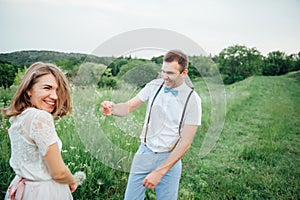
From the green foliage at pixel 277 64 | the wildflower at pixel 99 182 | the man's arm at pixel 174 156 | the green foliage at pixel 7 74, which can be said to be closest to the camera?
the man's arm at pixel 174 156

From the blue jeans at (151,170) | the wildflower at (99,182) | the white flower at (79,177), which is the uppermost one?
the blue jeans at (151,170)

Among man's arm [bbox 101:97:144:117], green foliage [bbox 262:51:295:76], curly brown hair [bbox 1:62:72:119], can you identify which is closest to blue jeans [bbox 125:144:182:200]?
man's arm [bbox 101:97:144:117]

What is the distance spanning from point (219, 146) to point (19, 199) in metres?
4.25

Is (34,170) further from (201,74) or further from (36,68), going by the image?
(201,74)

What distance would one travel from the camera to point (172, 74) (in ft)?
6.51

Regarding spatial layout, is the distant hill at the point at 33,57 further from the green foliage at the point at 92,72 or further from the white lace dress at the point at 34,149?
the white lace dress at the point at 34,149

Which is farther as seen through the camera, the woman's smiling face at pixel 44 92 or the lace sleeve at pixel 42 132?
the woman's smiling face at pixel 44 92

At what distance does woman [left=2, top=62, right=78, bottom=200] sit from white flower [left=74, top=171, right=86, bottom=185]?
3.53 ft

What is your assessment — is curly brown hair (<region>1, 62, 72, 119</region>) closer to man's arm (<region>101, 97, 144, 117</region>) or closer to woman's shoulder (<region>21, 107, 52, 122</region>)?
woman's shoulder (<region>21, 107, 52, 122</region>)

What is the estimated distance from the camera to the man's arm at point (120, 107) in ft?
7.19

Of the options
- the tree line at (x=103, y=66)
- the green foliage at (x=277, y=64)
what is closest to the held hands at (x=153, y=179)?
the tree line at (x=103, y=66)

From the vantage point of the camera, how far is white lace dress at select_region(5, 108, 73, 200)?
1.46m

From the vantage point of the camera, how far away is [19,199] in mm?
1570

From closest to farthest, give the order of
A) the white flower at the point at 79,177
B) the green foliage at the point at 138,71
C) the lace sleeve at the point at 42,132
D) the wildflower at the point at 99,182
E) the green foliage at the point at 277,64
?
the lace sleeve at the point at 42,132, the green foliage at the point at 138,71, the white flower at the point at 79,177, the wildflower at the point at 99,182, the green foliage at the point at 277,64
